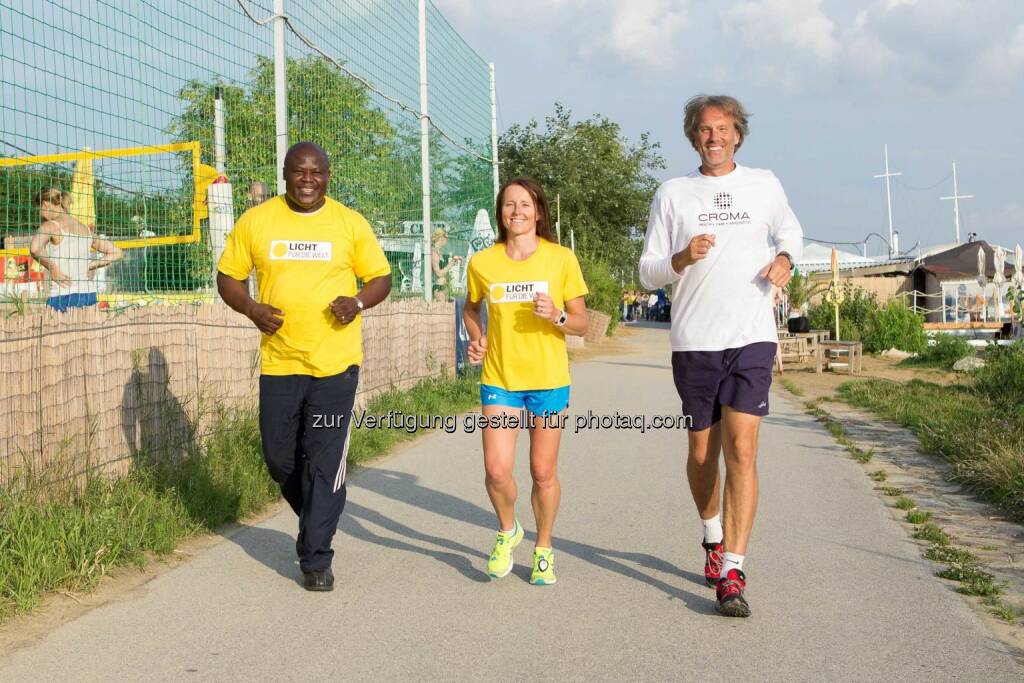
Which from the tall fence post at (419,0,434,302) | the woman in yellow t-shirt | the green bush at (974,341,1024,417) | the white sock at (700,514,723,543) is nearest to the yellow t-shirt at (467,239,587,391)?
the woman in yellow t-shirt

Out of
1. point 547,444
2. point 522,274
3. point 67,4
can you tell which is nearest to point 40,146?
point 67,4

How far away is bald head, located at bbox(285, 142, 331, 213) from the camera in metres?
5.34

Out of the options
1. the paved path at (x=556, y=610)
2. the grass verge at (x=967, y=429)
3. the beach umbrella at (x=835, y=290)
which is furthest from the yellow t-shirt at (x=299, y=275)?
the beach umbrella at (x=835, y=290)

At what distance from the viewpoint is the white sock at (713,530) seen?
5.21 m

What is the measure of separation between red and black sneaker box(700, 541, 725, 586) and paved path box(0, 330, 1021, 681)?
13 centimetres

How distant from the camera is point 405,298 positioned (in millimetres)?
13406

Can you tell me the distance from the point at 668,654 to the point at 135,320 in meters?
4.16

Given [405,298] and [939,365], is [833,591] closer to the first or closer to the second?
[405,298]

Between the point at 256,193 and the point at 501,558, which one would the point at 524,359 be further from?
the point at 256,193

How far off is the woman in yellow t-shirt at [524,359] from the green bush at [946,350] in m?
18.2

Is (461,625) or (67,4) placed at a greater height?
(67,4)

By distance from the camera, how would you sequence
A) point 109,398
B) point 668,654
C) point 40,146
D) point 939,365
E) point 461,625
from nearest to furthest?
point 668,654, point 461,625, point 40,146, point 109,398, point 939,365

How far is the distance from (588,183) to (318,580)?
4277 cm

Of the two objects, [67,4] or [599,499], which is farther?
[599,499]
